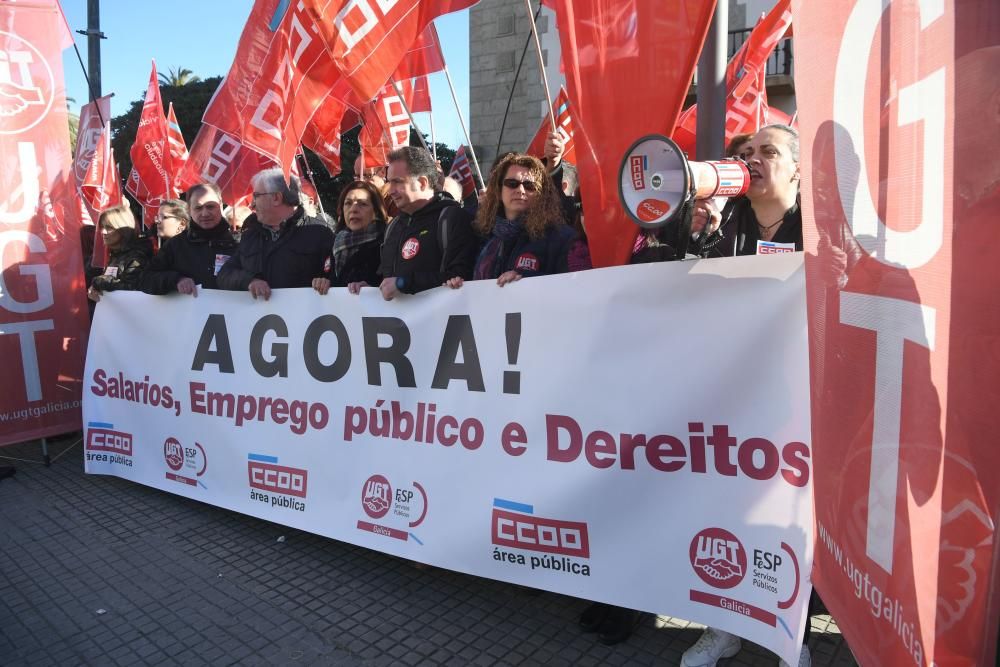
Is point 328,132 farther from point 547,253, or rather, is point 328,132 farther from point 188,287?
point 547,253

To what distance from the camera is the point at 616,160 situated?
8.93 ft

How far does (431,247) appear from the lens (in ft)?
11.8

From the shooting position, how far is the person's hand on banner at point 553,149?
3.92 m

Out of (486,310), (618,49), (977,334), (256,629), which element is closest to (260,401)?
(256,629)

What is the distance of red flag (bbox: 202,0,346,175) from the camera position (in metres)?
4.80

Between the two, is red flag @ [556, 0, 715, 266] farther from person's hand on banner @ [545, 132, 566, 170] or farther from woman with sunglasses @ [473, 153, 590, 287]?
person's hand on banner @ [545, 132, 566, 170]

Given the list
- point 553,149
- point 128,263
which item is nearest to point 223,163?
point 128,263

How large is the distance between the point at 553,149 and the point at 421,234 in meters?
0.93

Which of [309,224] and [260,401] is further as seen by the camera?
[309,224]

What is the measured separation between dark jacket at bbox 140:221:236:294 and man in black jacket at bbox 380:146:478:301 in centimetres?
148

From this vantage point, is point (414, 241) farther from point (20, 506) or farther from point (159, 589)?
point (20, 506)

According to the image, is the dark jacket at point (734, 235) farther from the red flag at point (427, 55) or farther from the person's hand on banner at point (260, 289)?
the red flag at point (427, 55)

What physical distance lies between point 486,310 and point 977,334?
2205mm

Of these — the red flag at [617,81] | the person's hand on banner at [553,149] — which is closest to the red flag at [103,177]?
the person's hand on banner at [553,149]
